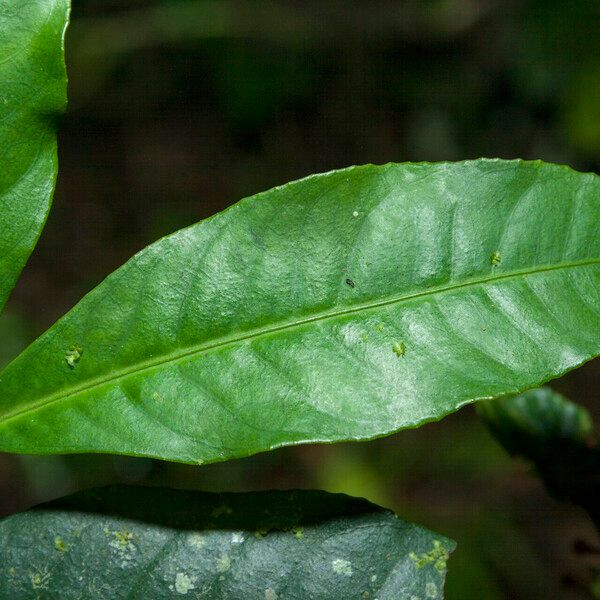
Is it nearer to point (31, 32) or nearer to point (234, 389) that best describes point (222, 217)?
point (234, 389)

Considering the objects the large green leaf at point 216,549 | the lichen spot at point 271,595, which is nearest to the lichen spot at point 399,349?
the large green leaf at point 216,549

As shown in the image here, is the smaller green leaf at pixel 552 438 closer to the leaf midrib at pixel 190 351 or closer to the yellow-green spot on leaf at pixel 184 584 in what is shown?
the leaf midrib at pixel 190 351

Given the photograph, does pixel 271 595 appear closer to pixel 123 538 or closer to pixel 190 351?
pixel 123 538

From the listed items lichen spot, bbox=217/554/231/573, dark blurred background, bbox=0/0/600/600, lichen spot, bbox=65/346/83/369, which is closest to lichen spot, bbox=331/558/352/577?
lichen spot, bbox=217/554/231/573

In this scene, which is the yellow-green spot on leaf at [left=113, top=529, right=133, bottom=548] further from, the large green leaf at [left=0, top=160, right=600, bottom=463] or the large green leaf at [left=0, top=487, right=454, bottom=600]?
the large green leaf at [left=0, top=160, right=600, bottom=463]

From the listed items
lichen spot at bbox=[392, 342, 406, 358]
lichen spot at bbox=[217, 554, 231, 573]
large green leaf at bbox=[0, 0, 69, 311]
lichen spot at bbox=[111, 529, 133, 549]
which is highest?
large green leaf at bbox=[0, 0, 69, 311]

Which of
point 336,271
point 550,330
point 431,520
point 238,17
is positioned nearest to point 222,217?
point 336,271
